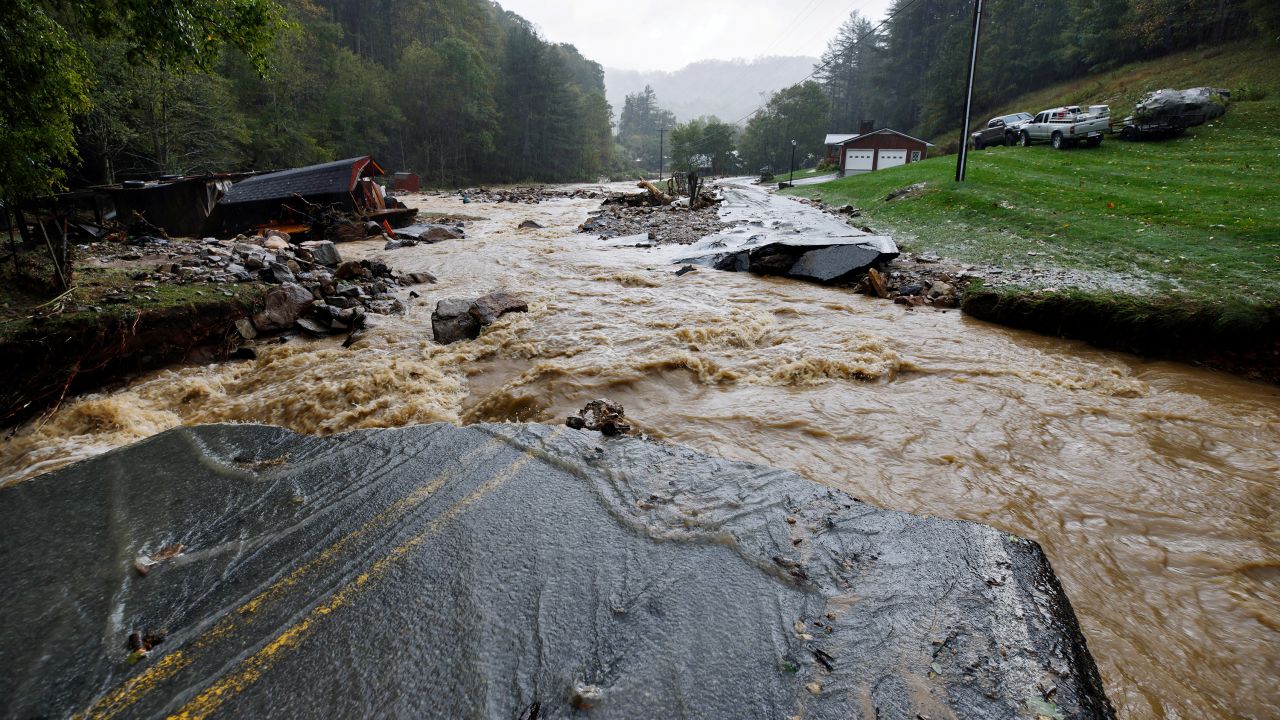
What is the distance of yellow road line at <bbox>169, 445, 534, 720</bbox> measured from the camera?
2.15 metres

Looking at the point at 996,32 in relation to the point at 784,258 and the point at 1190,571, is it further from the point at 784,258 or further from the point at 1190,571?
the point at 1190,571

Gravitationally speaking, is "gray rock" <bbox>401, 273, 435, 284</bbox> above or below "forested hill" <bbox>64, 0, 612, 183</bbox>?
below

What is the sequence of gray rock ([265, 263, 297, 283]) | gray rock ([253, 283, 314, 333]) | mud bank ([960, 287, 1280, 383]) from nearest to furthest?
1. mud bank ([960, 287, 1280, 383])
2. gray rock ([253, 283, 314, 333])
3. gray rock ([265, 263, 297, 283])

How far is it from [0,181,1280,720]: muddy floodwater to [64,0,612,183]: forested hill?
26.0 metres

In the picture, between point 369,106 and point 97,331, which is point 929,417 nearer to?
point 97,331

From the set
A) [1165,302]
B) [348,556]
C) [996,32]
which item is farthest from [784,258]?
[996,32]

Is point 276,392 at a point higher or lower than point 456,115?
lower

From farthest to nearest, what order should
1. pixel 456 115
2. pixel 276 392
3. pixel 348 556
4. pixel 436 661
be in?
pixel 456 115 → pixel 276 392 → pixel 348 556 → pixel 436 661

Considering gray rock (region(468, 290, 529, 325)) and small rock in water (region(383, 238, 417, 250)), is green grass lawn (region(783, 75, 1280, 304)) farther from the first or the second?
small rock in water (region(383, 238, 417, 250))

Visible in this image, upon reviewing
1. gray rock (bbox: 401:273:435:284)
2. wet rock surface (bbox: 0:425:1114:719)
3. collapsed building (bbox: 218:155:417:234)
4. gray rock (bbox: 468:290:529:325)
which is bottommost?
wet rock surface (bbox: 0:425:1114:719)

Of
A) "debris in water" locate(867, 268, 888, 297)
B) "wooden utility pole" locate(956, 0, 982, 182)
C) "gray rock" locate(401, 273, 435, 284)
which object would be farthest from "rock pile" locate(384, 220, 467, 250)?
"wooden utility pole" locate(956, 0, 982, 182)

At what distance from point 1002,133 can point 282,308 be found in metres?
37.9

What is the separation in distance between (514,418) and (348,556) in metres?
2.39

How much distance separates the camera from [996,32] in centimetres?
5278
